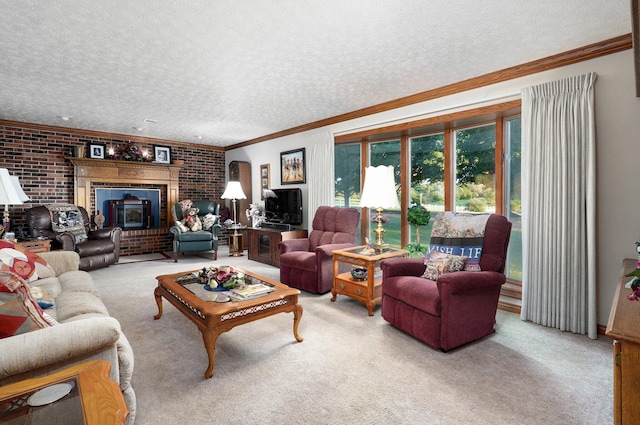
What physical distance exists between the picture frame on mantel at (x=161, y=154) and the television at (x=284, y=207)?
260 cm

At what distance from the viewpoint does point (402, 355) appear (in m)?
2.35

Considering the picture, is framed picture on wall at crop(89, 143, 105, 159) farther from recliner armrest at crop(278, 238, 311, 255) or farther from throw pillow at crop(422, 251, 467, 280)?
throw pillow at crop(422, 251, 467, 280)

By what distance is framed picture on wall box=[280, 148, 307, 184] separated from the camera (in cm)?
559

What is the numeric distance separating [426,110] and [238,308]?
10.1 ft

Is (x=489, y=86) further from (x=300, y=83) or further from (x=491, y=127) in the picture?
(x=300, y=83)

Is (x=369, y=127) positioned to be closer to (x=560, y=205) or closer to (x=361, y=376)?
(x=560, y=205)

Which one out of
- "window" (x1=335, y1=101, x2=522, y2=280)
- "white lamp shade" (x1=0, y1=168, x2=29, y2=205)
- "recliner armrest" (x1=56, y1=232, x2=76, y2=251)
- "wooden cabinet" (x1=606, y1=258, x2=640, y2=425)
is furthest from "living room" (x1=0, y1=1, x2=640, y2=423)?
"white lamp shade" (x1=0, y1=168, x2=29, y2=205)

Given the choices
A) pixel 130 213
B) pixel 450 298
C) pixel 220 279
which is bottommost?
pixel 450 298

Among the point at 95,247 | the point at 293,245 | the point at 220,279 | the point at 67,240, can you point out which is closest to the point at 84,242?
the point at 95,247

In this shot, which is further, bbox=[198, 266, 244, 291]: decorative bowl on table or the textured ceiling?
bbox=[198, 266, 244, 291]: decorative bowl on table

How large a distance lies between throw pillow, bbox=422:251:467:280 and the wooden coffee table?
118cm

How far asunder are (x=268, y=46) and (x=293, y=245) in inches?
99.3

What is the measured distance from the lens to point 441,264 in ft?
8.94

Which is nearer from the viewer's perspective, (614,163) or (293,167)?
(614,163)
